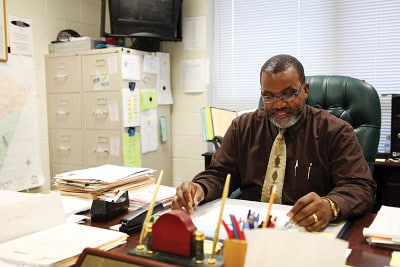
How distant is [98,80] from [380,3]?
2.03m

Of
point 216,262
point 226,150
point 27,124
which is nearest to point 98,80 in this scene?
point 27,124

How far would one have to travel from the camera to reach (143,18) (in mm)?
2943

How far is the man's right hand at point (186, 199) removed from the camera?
4.16 feet

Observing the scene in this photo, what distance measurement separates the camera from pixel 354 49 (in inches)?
115

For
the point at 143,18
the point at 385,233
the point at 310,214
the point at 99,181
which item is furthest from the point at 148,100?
the point at 385,233

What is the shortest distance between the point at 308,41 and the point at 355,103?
1.36m

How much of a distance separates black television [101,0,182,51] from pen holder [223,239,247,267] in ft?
7.90

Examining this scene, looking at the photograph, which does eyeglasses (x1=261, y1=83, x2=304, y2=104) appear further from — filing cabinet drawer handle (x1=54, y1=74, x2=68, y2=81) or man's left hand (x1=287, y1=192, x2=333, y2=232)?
filing cabinet drawer handle (x1=54, y1=74, x2=68, y2=81)

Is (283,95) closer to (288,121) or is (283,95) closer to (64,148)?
(288,121)

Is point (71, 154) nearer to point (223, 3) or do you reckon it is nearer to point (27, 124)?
point (27, 124)

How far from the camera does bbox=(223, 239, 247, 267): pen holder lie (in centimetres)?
74

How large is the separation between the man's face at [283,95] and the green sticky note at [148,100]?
1.50m

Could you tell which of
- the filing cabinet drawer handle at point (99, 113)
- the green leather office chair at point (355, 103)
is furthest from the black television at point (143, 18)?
the green leather office chair at point (355, 103)

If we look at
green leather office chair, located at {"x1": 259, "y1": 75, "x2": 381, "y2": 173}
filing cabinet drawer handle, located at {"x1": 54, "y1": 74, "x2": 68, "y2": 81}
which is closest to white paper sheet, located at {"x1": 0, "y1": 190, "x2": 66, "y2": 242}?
green leather office chair, located at {"x1": 259, "y1": 75, "x2": 381, "y2": 173}
